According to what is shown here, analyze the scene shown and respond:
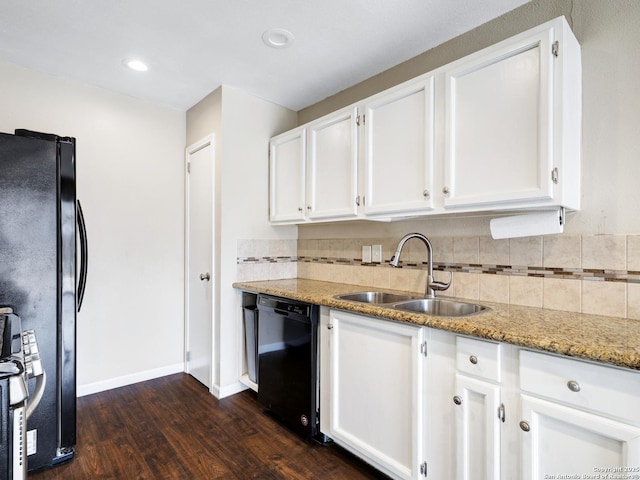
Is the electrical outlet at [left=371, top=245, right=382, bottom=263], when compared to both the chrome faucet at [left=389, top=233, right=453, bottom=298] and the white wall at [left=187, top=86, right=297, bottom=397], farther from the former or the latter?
the white wall at [left=187, top=86, right=297, bottom=397]

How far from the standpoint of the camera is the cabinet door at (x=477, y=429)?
1.28 meters

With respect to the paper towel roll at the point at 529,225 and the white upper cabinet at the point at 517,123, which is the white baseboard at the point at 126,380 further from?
the paper towel roll at the point at 529,225

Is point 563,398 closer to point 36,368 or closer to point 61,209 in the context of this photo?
point 36,368

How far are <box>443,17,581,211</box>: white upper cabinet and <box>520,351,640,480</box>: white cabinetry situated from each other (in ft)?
2.27

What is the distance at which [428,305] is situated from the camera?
2014 millimetres

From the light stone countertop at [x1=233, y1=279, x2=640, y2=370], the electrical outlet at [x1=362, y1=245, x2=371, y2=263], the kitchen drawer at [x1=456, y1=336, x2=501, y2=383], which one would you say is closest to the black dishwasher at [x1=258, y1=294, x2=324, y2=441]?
the light stone countertop at [x1=233, y1=279, x2=640, y2=370]

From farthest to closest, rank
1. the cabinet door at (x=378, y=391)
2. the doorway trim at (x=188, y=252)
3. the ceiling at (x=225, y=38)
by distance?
the doorway trim at (x=188, y=252) < the ceiling at (x=225, y=38) < the cabinet door at (x=378, y=391)

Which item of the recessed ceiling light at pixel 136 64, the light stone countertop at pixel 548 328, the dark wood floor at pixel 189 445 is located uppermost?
the recessed ceiling light at pixel 136 64

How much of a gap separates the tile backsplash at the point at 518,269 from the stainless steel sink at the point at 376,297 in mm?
147

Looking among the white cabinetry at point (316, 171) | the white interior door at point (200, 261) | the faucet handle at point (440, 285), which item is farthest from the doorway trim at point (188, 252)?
the faucet handle at point (440, 285)

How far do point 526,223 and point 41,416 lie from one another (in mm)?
2597

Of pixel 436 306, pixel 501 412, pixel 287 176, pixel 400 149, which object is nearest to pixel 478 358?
pixel 501 412

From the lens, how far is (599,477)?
42.3 inches

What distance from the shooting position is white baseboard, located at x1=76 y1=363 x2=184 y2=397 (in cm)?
266
